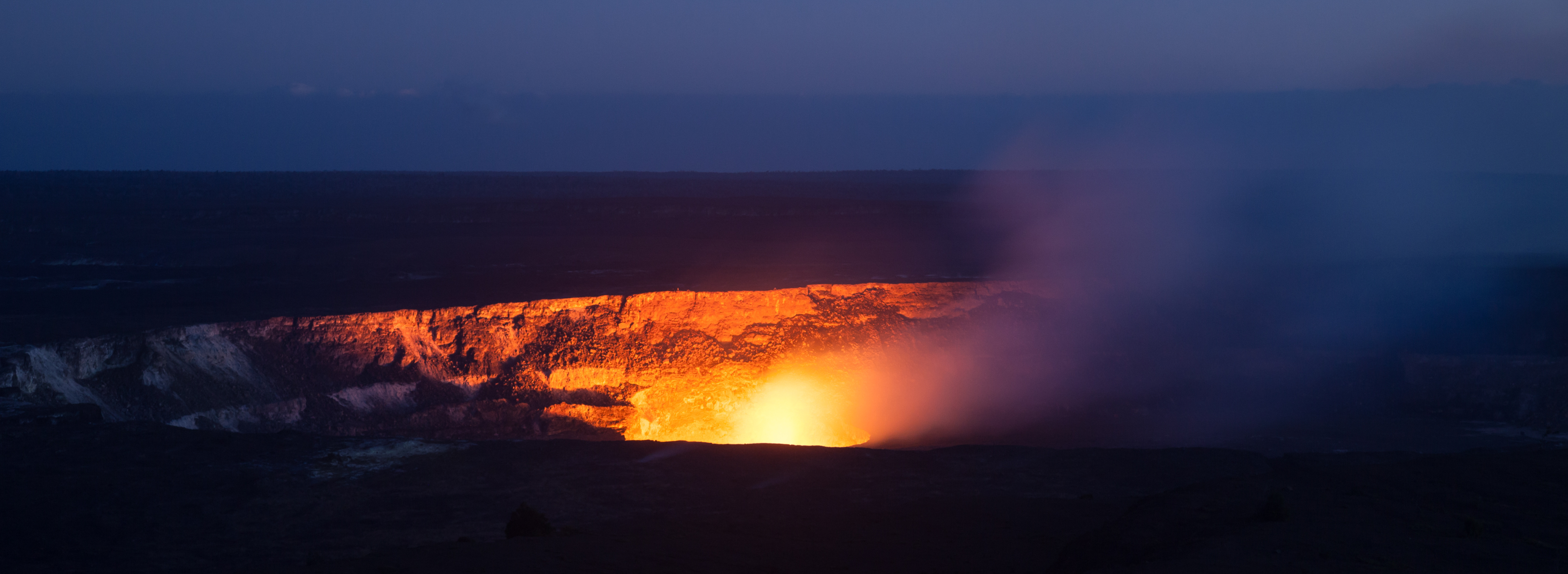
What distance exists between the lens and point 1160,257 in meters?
41.8

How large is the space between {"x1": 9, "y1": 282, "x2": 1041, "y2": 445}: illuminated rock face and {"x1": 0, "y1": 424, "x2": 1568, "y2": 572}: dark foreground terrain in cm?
383

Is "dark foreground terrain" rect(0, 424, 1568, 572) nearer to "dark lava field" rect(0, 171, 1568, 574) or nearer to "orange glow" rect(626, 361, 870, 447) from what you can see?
"dark lava field" rect(0, 171, 1568, 574)

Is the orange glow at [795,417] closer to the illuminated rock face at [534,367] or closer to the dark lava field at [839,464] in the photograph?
the illuminated rock face at [534,367]

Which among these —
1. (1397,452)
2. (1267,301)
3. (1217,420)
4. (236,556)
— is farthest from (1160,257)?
(236,556)

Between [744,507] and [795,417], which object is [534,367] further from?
[744,507]

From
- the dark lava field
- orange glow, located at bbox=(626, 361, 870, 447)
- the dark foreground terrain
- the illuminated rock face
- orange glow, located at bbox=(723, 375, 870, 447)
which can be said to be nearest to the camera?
the dark foreground terrain

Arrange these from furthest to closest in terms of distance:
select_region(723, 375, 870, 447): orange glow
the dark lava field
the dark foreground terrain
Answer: select_region(723, 375, 870, 447): orange glow
the dark lava field
the dark foreground terrain

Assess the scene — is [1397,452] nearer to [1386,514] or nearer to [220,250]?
[1386,514]

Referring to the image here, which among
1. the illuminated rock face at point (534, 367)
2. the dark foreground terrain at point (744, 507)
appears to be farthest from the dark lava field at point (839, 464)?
the illuminated rock face at point (534, 367)

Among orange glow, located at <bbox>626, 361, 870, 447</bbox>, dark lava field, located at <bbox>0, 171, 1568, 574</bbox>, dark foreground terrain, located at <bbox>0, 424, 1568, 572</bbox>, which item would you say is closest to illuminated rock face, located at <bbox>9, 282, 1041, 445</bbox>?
orange glow, located at <bbox>626, 361, 870, 447</bbox>

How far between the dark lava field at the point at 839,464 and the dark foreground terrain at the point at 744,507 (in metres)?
0.05

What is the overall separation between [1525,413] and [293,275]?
38.0 meters

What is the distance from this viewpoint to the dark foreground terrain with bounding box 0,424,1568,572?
348 inches

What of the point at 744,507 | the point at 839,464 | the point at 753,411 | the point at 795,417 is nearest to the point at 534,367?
the point at 753,411
